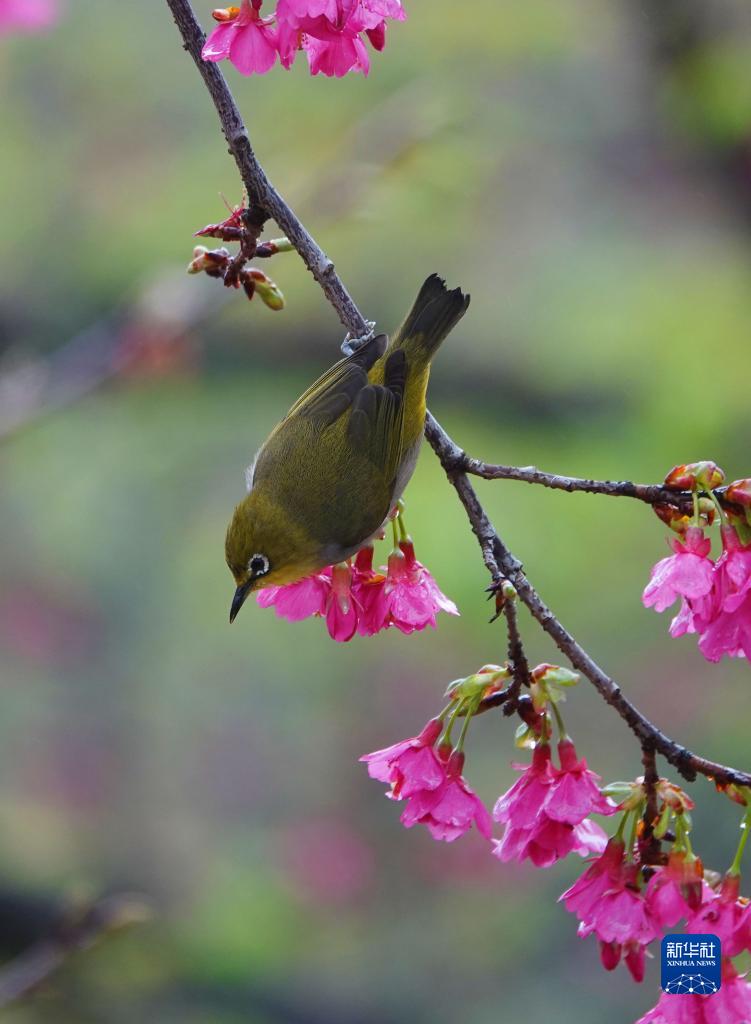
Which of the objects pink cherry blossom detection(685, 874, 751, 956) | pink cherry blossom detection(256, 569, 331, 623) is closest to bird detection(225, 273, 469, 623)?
pink cherry blossom detection(256, 569, 331, 623)

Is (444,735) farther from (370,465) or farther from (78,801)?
(78,801)

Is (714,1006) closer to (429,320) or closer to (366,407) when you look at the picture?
(366,407)

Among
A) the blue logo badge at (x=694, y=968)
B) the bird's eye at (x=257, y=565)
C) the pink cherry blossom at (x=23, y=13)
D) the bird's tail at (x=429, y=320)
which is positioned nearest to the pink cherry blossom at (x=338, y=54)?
the bird's eye at (x=257, y=565)

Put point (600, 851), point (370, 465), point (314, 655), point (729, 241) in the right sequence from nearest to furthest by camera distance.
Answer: point (600, 851), point (370, 465), point (314, 655), point (729, 241)

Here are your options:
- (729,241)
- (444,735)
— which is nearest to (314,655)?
(729,241)

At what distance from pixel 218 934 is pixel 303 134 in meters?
4.00

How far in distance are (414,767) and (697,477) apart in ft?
1.66

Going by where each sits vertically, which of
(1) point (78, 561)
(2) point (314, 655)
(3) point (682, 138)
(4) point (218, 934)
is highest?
(3) point (682, 138)

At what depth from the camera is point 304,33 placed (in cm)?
139

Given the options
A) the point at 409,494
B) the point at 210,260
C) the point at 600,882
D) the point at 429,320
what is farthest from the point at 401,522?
the point at 409,494

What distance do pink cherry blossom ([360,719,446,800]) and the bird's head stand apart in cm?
50

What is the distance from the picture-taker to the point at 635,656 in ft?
18.2

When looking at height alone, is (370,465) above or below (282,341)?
below

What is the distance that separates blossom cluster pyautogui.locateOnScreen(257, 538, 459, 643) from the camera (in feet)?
5.06
